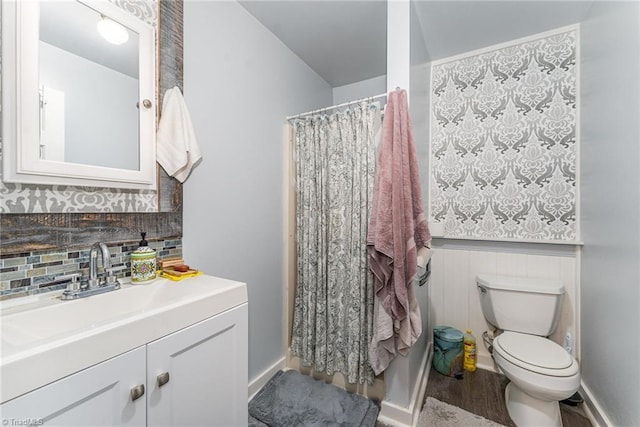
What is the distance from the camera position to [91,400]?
619 millimetres

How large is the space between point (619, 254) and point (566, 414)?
0.98 m

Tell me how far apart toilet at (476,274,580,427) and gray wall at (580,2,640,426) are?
0.18 m

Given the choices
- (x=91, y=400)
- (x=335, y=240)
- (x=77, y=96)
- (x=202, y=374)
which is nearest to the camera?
(x=91, y=400)

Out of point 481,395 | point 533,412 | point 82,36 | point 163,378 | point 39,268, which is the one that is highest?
point 82,36

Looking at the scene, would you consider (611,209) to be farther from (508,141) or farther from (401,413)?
(401,413)

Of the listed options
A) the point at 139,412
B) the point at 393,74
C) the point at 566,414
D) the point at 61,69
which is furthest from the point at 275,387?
the point at 393,74

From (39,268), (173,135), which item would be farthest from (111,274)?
(173,135)

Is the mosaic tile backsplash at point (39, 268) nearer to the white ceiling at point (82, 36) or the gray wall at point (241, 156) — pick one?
the gray wall at point (241, 156)

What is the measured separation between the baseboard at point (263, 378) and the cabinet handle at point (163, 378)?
1030mm

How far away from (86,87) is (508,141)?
2447mm

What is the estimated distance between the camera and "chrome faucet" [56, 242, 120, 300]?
0.92m

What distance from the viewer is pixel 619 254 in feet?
4.34

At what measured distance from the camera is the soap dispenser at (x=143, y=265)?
1.05m

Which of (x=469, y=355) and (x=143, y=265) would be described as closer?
(x=143, y=265)
